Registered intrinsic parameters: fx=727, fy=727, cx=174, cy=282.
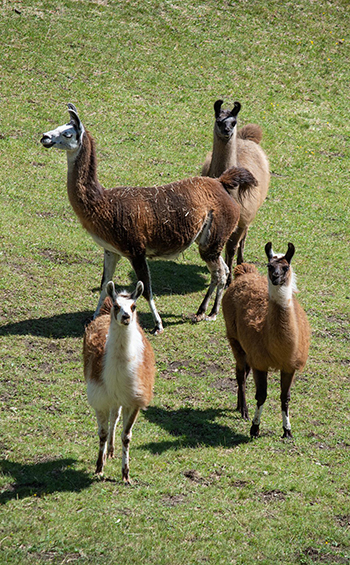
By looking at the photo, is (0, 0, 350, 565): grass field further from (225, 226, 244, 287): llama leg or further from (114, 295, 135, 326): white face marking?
(114, 295, 135, 326): white face marking

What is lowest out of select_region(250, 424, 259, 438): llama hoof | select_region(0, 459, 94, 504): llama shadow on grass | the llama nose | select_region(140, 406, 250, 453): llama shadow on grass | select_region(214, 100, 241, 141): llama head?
select_region(140, 406, 250, 453): llama shadow on grass

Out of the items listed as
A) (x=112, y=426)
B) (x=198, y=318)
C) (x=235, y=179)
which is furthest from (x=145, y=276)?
(x=112, y=426)

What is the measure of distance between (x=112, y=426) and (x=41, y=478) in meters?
0.72

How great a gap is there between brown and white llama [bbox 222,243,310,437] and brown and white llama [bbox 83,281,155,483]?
1.27m

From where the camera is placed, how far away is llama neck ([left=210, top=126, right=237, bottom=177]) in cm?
1116

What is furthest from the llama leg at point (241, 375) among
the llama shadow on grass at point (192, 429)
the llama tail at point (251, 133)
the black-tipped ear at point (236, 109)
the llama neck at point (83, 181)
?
the llama tail at point (251, 133)

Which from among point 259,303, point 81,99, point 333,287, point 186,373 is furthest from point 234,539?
point 81,99

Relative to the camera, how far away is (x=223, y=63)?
64.0 feet

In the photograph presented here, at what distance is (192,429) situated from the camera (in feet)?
23.9

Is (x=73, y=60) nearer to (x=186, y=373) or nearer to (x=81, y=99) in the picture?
(x=81, y=99)

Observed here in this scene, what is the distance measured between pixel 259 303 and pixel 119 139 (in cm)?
949

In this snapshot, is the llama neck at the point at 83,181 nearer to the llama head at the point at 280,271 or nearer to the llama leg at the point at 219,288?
the llama leg at the point at 219,288

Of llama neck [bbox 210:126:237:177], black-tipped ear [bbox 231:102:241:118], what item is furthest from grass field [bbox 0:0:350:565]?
black-tipped ear [bbox 231:102:241:118]

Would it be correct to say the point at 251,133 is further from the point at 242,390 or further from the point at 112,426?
the point at 112,426
